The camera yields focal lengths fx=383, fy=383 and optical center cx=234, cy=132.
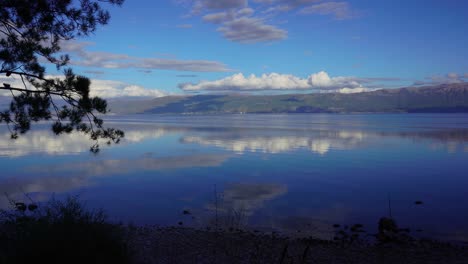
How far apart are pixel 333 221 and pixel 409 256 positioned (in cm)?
451

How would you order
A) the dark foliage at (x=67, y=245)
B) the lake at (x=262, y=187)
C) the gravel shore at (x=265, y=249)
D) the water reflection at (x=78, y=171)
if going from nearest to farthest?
the dark foliage at (x=67, y=245) → the gravel shore at (x=265, y=249) → the lake at (x=262, y=187) → the water reflection at (x=78, y=171)

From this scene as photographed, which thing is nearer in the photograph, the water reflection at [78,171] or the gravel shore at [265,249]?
the gravel shore at [265,249]

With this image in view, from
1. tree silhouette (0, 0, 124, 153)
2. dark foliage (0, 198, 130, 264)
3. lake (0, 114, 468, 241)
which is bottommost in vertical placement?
lake (0, 114, 468, 241)

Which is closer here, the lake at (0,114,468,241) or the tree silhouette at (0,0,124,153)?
the tree silhouette at (0,0,124,153)

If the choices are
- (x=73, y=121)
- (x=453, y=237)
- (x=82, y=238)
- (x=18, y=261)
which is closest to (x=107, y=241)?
(x=82, y=238)

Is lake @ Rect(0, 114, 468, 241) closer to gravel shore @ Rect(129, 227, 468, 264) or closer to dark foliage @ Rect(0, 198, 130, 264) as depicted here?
gravel shore @ Rect(129, 227, 468, 264)

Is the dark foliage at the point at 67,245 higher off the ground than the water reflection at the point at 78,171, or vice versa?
the dark foliage at the point at 67,245

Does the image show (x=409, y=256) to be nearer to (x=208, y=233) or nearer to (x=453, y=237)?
(x=453, y=237)

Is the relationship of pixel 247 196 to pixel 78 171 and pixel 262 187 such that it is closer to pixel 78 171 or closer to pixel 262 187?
pixel 262 187

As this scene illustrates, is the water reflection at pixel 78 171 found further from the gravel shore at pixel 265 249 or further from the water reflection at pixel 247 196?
the gravel shore at pixel 265 249

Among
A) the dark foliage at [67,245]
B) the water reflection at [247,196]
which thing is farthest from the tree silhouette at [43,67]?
the water reflection at [247,196]

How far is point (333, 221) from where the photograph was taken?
55.1ft


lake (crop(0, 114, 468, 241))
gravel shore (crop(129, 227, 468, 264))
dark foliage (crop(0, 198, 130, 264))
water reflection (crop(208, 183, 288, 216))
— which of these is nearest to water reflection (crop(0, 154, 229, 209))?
lake (crop(0, 114, 468, 241))

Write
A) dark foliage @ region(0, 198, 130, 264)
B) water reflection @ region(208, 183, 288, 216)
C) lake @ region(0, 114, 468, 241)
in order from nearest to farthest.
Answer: dark foliage @ region(0, 198, 130, 264) < lake @ region(0, 114, 468, 241) < water reflection @ region(208, 183, 288, 216)
